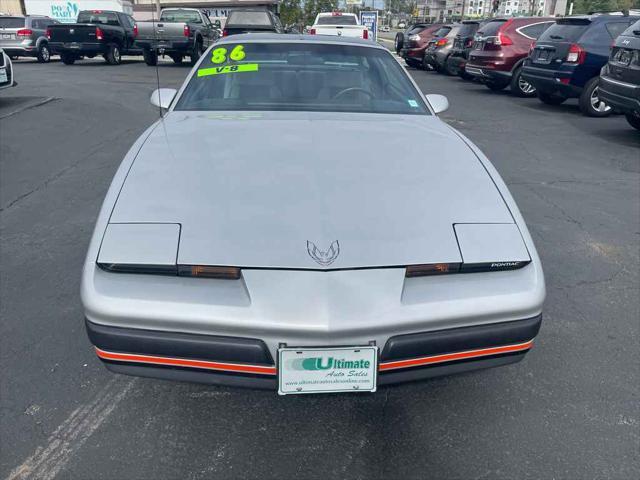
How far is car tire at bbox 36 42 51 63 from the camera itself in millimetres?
19094

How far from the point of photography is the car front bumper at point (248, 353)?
184 cm

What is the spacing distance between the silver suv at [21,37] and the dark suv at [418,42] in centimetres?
1267

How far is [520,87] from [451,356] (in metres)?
11.5

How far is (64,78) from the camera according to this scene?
1370 centimetres

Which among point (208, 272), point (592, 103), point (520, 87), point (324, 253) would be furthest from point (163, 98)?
point (520, 87)

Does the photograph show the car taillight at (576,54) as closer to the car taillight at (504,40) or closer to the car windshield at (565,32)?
the car windshield at (565,32)

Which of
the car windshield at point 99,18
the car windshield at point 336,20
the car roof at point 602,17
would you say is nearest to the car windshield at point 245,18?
the car windshield at point 336,20

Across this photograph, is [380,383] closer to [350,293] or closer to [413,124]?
[350,293]

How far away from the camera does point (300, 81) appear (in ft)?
11.0

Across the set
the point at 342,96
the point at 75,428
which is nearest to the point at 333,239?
the point at 75,428

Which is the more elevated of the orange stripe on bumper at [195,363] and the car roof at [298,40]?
the car roof at [298,40]

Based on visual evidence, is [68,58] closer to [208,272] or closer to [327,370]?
[208,272]

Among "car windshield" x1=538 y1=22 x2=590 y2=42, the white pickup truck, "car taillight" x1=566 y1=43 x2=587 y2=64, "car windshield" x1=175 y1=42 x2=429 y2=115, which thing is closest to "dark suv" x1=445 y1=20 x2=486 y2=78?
the white pickup truck

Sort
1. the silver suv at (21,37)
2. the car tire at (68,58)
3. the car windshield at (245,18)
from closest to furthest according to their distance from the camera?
the car tire at (68,58) < the car windshield at (245,18) < the silver suv at (21,37)
